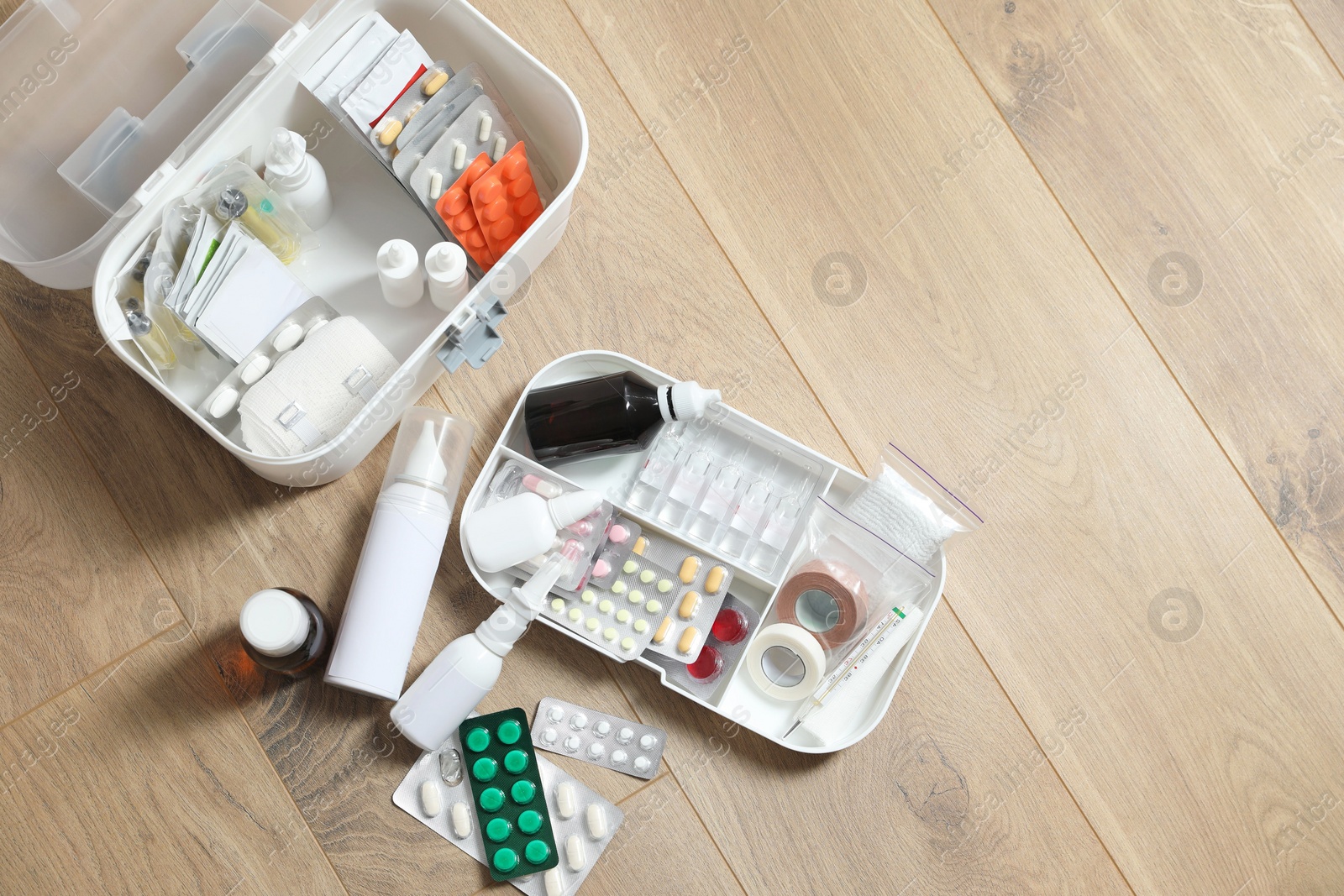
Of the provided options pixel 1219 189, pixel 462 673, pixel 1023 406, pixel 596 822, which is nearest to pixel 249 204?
pixel 462 673

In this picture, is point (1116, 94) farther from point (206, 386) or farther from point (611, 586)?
point (206, 386)

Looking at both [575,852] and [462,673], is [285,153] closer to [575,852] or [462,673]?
[462,673]

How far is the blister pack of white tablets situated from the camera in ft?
2.64

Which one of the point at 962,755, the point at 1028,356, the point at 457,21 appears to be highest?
the point at 457,21

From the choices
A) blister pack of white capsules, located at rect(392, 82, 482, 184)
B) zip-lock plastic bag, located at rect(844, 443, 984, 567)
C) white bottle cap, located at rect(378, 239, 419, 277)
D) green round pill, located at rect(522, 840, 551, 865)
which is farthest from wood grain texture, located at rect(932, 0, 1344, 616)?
green round pill, located at rect(522, 840, 551, 865)

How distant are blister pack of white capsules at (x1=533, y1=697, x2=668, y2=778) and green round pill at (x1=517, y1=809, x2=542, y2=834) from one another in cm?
7

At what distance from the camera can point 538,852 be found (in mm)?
875

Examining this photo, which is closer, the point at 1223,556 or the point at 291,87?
the point at 291,87

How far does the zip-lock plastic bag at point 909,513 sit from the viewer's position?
88cm

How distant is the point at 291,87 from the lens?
84 cm

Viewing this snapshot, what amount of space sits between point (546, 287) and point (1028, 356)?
0.59 metres

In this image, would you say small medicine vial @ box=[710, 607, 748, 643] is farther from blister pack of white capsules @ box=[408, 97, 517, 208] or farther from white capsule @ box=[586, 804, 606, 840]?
blister pack of white capsules @ box=[408, 97, 517, 208]

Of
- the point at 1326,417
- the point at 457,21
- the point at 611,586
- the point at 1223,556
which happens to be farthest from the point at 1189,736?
the point at 457,21

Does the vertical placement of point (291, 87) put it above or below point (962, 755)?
above
